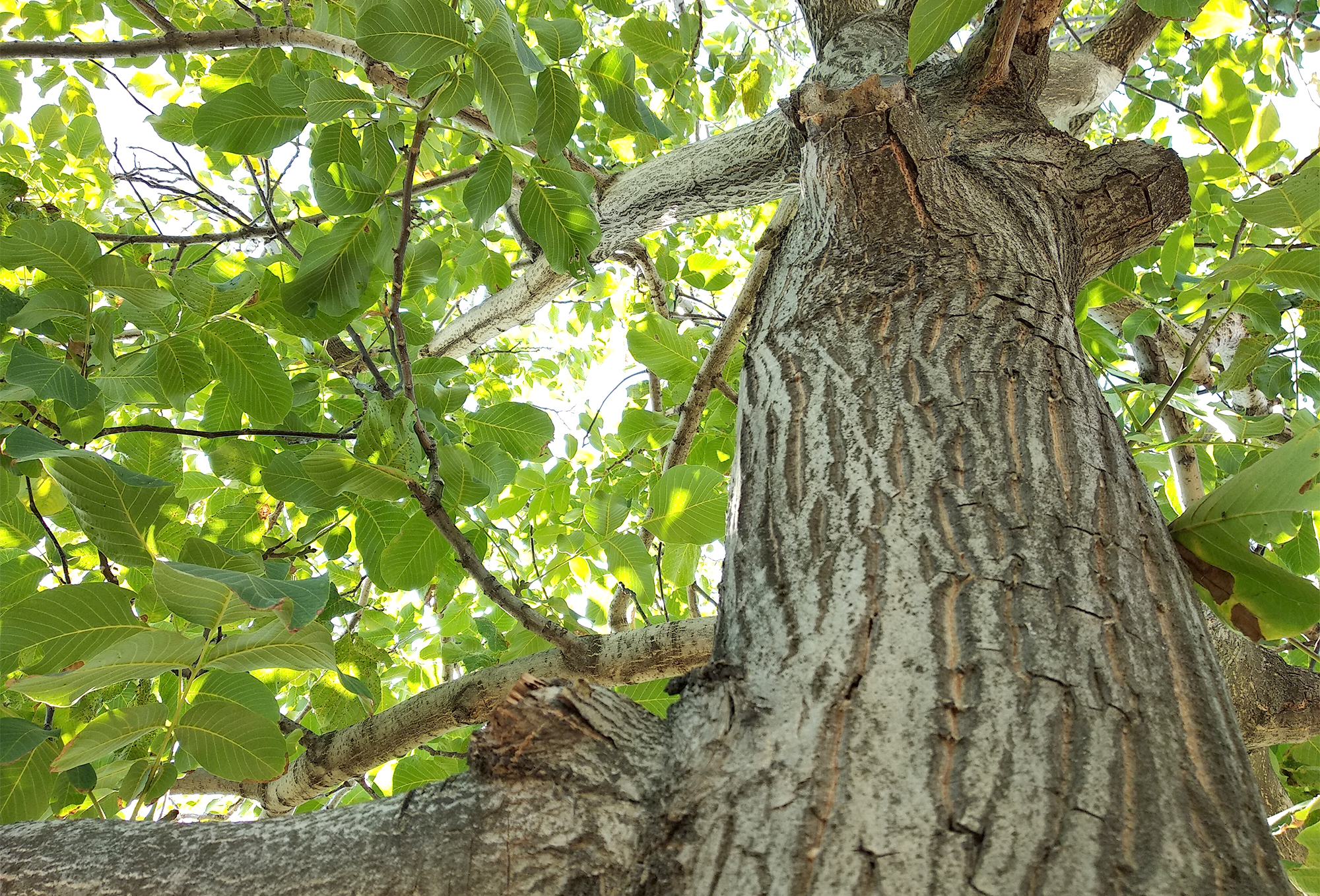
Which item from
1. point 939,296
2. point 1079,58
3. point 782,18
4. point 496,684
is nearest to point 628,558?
point 496,684

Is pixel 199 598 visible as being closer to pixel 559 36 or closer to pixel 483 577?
pixel 483 577

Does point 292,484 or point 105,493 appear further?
point 292,484

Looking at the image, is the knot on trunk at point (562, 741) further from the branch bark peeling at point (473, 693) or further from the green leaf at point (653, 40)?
the green leaf at point (653, 40)

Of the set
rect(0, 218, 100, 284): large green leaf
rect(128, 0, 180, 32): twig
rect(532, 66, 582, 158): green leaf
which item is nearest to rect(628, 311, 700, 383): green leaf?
rect(532, 66, 582, 158): green leaf

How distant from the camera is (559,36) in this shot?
1.50 metres

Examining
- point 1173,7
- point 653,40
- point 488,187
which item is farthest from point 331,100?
point 1173,7

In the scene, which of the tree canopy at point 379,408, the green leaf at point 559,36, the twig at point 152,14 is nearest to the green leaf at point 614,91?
the tree canopy at point 379,408

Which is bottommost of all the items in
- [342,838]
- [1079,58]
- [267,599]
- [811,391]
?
[342,838]

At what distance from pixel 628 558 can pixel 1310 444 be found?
1.32m

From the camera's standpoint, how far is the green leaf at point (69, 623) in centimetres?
88

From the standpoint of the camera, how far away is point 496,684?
1.67m

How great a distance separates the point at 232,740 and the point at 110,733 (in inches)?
4.9

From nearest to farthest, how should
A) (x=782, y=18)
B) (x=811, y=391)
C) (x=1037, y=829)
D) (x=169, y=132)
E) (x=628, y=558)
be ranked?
(x=1037, y=829) → (x=811, y=391) → (x=628, y=558) → (x=169, y=132) → (x=782, y=18)

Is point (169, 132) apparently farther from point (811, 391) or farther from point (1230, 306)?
point (1230, 306)
